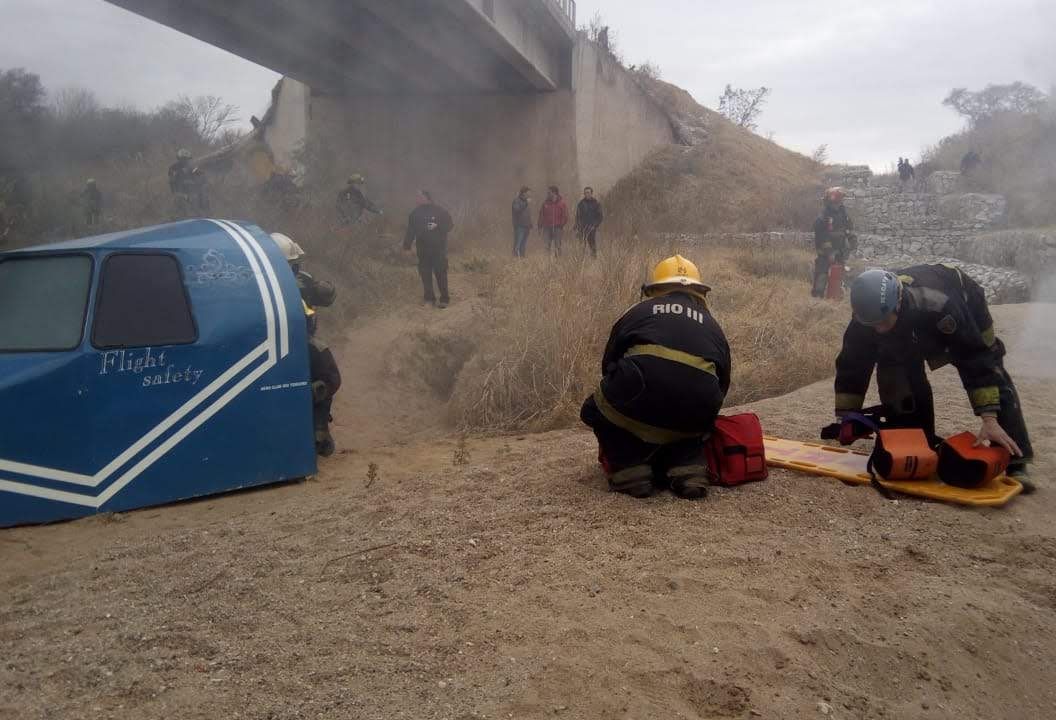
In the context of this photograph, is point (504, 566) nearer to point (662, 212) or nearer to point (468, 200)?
point (468, 200)

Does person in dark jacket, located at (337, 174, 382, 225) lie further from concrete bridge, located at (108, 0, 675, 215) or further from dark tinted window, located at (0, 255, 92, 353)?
dark tinted window, located at (0, 255, 92, 353)

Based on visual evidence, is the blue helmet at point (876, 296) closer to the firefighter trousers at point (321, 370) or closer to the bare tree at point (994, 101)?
the firefighter trousers at point (321, 370)

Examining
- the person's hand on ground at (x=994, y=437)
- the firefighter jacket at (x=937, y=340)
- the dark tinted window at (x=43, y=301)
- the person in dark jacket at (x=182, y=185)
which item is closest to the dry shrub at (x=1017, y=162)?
the person in dark jacket at (x=182, y=185)

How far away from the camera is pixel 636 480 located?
170 inches

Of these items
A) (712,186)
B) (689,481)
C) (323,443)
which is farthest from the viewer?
(712,186)

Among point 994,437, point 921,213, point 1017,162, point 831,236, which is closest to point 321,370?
point 994,437

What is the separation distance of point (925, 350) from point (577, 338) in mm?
3536

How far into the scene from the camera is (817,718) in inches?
96.3

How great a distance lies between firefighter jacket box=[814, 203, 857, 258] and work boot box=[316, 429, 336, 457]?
8.96 metres

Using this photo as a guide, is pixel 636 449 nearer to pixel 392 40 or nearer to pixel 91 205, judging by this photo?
pixel 91 205

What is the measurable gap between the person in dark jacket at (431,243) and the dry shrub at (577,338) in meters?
0.82

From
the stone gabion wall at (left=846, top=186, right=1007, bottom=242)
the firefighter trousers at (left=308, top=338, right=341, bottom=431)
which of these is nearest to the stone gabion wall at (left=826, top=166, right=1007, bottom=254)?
the stone gabion wall at (left=846, top=186, right=1007, bottom=242)

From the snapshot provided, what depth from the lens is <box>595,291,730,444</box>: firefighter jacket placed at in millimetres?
4105

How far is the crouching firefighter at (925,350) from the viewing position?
4.18m
